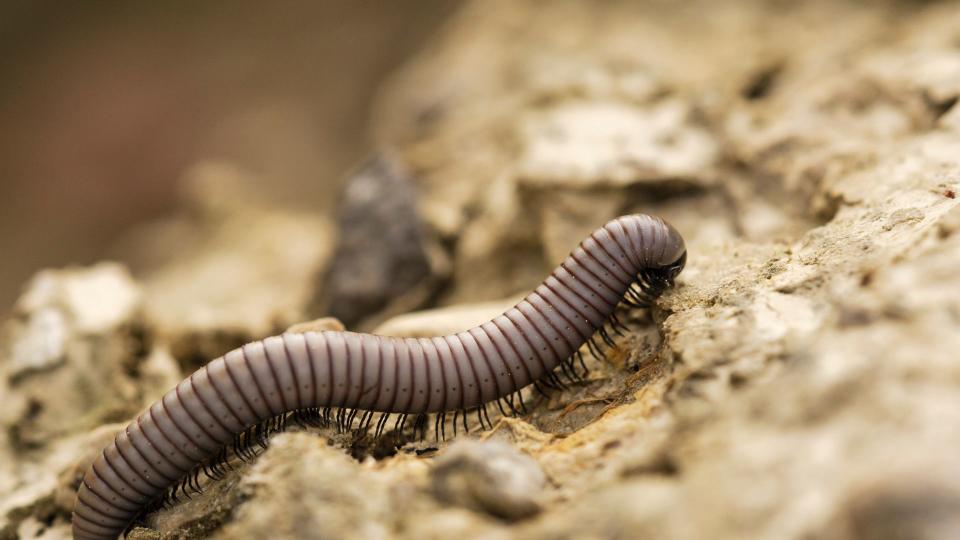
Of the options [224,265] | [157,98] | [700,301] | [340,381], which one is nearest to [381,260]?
[340,381]

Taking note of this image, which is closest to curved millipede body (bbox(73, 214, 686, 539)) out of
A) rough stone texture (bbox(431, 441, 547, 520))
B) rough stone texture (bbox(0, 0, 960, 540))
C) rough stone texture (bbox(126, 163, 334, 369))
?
rough stone texture (bbox(0, 0, 960, 540))

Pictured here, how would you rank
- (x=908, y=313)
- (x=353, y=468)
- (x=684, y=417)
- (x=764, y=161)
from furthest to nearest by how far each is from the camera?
(x=764, y=161)
(x=353, y=468)
(x=684, y=417)
(x=908, y=313)

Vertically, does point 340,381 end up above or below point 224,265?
below

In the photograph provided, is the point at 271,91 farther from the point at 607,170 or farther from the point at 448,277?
the point at 607,170

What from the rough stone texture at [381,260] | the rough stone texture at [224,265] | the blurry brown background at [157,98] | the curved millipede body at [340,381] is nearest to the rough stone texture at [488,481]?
the curved millipede body at [340,381]

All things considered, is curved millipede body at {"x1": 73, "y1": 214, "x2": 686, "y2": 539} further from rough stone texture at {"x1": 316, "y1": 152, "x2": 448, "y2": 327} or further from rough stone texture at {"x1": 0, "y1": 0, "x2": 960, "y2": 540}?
rough stone texture at {"x1": 316, "y1": 152, "x2": 448, "y2": 327}

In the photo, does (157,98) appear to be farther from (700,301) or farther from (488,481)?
(488,481)

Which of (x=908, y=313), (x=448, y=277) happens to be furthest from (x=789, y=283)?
(x=448, y=277)
